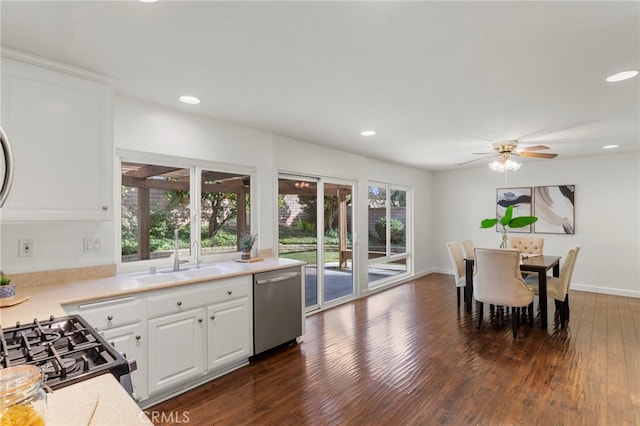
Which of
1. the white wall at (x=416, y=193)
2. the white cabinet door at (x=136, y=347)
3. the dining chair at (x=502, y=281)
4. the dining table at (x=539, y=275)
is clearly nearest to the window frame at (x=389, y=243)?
the white wall at (x=416, y=193)

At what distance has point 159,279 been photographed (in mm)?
2596

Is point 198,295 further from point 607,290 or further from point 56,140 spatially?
point 607,290

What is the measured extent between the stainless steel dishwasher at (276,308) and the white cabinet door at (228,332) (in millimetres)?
99

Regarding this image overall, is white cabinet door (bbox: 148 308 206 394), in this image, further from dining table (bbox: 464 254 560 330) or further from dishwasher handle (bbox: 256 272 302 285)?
dining table (bbox: 464 254 560 330)

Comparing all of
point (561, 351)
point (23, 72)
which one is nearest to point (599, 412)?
point (561, 351)

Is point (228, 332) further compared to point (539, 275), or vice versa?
point (539, 275)

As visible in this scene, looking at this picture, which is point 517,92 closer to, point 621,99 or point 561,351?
point 621,99

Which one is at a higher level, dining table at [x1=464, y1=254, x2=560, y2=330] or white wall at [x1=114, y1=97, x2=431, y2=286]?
white wall at [x1=114, y1=97, x2=431, y2=286]

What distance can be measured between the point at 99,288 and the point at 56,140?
1021mm

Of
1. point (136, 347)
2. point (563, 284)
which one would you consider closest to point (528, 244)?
point (563, 284)

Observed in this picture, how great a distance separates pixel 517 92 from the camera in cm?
273

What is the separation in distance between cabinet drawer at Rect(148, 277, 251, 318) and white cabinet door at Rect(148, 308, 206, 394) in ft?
0.18

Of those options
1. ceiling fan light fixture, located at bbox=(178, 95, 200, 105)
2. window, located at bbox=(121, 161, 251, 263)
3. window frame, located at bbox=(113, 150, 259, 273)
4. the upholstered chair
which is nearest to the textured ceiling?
ceiling fan light fixture, located at bbox=(178, 95, 200, 105)

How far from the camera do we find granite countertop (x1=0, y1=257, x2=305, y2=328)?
1.73 m
